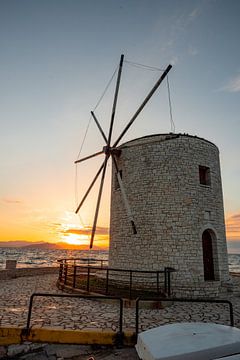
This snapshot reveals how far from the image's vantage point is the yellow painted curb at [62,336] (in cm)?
504

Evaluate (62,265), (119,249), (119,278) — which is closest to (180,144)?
(119,249)

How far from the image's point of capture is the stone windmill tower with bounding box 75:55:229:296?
1077 centimetres

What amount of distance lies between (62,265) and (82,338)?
7.24 meters

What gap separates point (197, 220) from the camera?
1121 cm

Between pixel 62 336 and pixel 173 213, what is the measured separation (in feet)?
23.5

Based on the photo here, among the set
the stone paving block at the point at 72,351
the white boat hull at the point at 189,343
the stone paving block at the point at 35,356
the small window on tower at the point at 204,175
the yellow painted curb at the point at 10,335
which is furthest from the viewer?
the small window on tower at the point at 204,175

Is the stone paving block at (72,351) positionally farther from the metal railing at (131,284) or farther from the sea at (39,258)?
the sea at (39,258)

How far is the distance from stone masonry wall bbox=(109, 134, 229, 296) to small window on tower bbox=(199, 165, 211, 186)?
0.19 metres

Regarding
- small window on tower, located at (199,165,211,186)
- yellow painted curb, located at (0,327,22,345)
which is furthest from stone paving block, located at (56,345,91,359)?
small window on tower, located at (199,165,211,186)

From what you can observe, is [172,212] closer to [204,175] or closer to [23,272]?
[204,175]

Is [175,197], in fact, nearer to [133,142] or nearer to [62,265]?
[133,142]

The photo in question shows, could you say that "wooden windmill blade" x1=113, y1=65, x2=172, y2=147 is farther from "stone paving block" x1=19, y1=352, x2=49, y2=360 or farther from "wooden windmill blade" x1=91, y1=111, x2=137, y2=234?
"stone paving block" x1=19, y1=352, x2=49, y2=360

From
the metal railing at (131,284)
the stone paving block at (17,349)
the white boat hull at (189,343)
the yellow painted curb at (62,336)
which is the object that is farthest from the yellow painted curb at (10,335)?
the metal railing at (131,284)

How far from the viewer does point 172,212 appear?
11.2 metres
